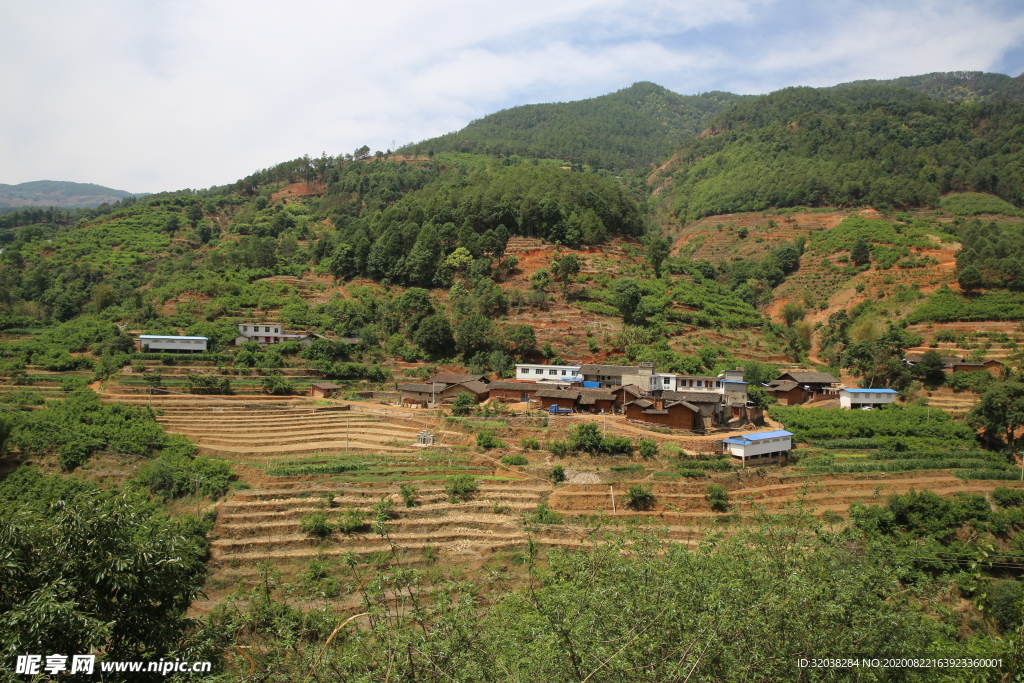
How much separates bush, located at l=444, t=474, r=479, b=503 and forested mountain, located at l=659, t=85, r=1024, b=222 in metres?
67.9

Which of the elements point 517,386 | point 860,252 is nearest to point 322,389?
point 517,386

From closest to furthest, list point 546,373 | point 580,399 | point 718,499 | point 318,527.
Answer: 1. point 318,527
2. point 718,499
3. point 580,399
4. point 546,373

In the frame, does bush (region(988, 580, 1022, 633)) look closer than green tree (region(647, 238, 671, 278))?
Yes

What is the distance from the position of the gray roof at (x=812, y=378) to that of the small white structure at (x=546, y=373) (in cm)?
1518

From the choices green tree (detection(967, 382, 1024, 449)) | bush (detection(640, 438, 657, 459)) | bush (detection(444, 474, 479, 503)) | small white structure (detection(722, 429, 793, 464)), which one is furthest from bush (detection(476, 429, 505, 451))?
green tree (detection(967, 382, 1024, 449))

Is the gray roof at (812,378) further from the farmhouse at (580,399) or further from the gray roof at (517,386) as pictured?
the gray roof at (517,386)

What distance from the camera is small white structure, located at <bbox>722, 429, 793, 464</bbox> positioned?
25516 millimetres

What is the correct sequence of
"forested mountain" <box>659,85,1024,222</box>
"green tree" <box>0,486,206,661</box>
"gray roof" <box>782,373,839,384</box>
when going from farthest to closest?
"forested mountain" <box>659,85,1024,222</box>
"gray roof" <box>782,373,839,384</box>
"green tree" <box>0,486,206,661</box>

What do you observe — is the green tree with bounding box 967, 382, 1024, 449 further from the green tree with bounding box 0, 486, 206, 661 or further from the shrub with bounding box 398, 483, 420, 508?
the green tree with bounding box 0, 486, 206, 661

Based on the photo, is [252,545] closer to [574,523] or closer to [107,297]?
[574,523]

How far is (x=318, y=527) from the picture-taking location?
66.0 ft

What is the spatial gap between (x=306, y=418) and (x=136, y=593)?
24559 mm

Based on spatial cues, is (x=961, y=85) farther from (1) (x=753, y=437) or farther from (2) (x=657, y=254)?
(1) (x=753, y=437)

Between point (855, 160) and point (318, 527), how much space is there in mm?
87951
